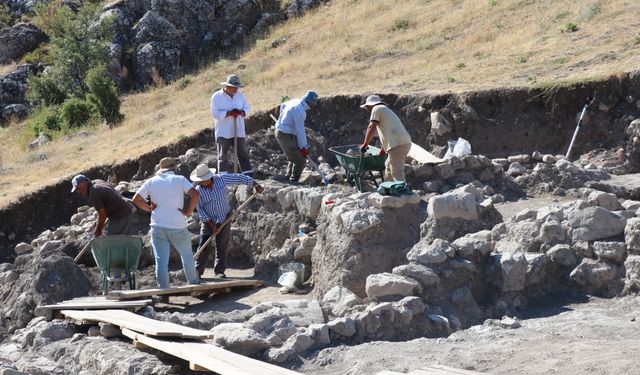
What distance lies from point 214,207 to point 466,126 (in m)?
6.78

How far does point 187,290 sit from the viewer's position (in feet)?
37.4

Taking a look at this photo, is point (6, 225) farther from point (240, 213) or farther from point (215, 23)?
point (215, 23)

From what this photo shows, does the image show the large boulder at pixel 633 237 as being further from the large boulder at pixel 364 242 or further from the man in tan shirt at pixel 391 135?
the man in tan shirt at pixel 391 135

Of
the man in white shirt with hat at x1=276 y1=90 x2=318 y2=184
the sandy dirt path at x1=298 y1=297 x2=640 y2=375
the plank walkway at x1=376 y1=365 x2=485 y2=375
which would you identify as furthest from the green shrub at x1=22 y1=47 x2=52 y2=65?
the plank walkway at x1=376 y1=365 x2=485 y2=375

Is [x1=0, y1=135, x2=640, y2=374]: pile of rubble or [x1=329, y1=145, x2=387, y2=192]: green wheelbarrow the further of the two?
[x1=329, y1=145, x2=387, y2=192]: green wheelbarrow

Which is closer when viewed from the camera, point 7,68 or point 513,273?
point 513,273

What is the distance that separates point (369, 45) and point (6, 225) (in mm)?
11365

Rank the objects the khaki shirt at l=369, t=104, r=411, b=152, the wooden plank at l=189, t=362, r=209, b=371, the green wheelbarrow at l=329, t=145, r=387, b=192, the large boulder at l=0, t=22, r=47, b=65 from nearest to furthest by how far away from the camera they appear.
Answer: the wooden plank at l=189, t=362, r=209, b=371 < the khaki shirt at l=369, t=104, r=411, b=152 < the green wheelbarrow at l=329, t=145, r=387, b=192 < the large boulder at l=0, t=22, r=47, b=65

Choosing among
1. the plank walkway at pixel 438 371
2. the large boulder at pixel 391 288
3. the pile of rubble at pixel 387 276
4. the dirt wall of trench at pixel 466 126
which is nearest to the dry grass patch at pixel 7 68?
the dirt wall of trench at pixel 466 126

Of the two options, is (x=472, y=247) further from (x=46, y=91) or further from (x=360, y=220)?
(x=46, y=91)

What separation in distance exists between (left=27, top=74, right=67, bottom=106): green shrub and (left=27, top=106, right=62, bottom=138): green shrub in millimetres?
1576

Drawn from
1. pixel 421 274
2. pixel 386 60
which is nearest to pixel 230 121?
pixel 421 274

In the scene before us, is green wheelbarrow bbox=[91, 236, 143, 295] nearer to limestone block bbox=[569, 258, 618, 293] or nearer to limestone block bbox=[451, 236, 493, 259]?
limestone block bbox=[451, 236, 493, 259]

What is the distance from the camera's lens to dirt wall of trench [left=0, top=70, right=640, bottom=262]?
55.7 ft
